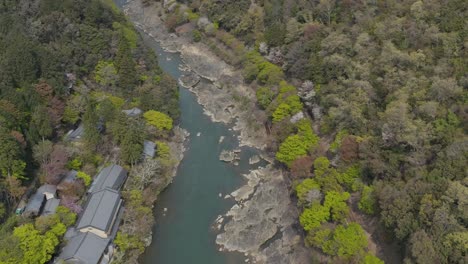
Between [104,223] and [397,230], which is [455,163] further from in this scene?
[104,223]

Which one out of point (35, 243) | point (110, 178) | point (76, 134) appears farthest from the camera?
point (76, 134)

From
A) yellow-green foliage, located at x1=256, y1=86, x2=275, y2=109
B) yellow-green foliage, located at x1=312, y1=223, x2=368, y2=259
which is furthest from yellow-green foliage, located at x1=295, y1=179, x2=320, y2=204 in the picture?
yellow-green foliage, located at x1=256, y1=86, x2=275, y2=109

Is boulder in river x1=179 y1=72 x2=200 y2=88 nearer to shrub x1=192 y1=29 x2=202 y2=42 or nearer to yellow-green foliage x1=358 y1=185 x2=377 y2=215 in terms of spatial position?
shrub x1=192 y1=29 x2=202 y2=42

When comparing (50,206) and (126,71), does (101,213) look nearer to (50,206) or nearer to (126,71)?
(50,206)

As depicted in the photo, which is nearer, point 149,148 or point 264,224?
point 264,224

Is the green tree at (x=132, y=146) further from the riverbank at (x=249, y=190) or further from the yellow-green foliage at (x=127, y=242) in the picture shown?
the riverbank at (x=249, y=190)

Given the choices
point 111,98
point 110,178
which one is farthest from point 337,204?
point 111,98
